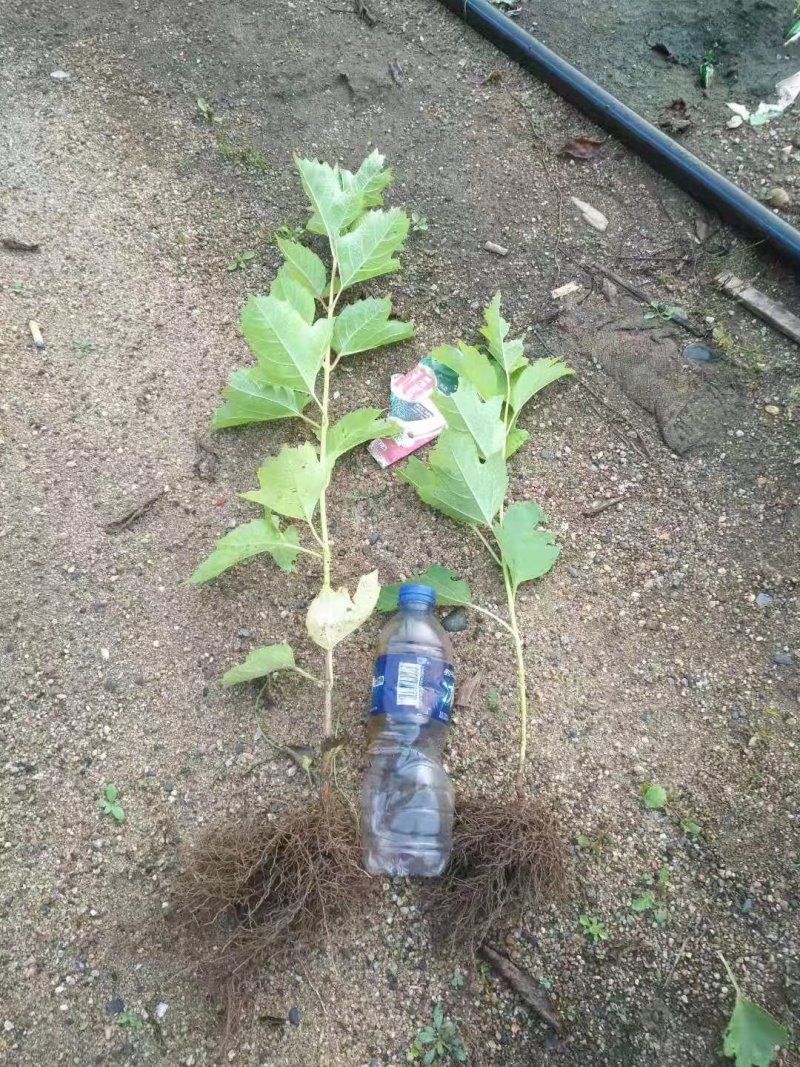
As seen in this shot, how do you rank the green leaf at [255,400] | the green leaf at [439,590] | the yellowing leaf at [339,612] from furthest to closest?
the green leaf at [255,400], the green leaf at [439,590], the yellowing leaf at [339,612]

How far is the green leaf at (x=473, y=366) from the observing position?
71.2 inches

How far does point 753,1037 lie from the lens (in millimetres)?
1343

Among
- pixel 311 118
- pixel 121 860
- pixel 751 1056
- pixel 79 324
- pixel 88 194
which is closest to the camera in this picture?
pixel 751 1056

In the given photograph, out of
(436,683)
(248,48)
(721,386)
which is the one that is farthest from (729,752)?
(248,48)

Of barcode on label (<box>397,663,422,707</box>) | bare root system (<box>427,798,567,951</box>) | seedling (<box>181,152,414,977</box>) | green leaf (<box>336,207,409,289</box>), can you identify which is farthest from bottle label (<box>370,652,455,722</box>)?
green leaf (<box>336,207,409,289</box>)

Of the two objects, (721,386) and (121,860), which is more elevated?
(721,386)

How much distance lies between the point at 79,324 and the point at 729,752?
1.90 metres

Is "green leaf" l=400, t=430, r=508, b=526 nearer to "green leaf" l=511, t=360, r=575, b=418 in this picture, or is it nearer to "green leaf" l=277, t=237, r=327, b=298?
"green leaf" l=511, t=360, r=575, b=418

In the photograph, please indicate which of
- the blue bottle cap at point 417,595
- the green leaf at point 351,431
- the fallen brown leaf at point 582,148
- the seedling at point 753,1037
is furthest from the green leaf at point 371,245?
the seedling at point 753,1037

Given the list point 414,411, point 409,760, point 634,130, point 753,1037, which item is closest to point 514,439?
point 414,411

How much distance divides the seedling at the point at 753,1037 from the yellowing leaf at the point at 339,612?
97 centimetres

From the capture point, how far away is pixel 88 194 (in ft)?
7.34

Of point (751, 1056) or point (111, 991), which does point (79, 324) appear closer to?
point (111, 991)

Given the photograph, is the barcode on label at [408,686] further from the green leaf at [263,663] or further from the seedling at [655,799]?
the seedling at [655,799]
